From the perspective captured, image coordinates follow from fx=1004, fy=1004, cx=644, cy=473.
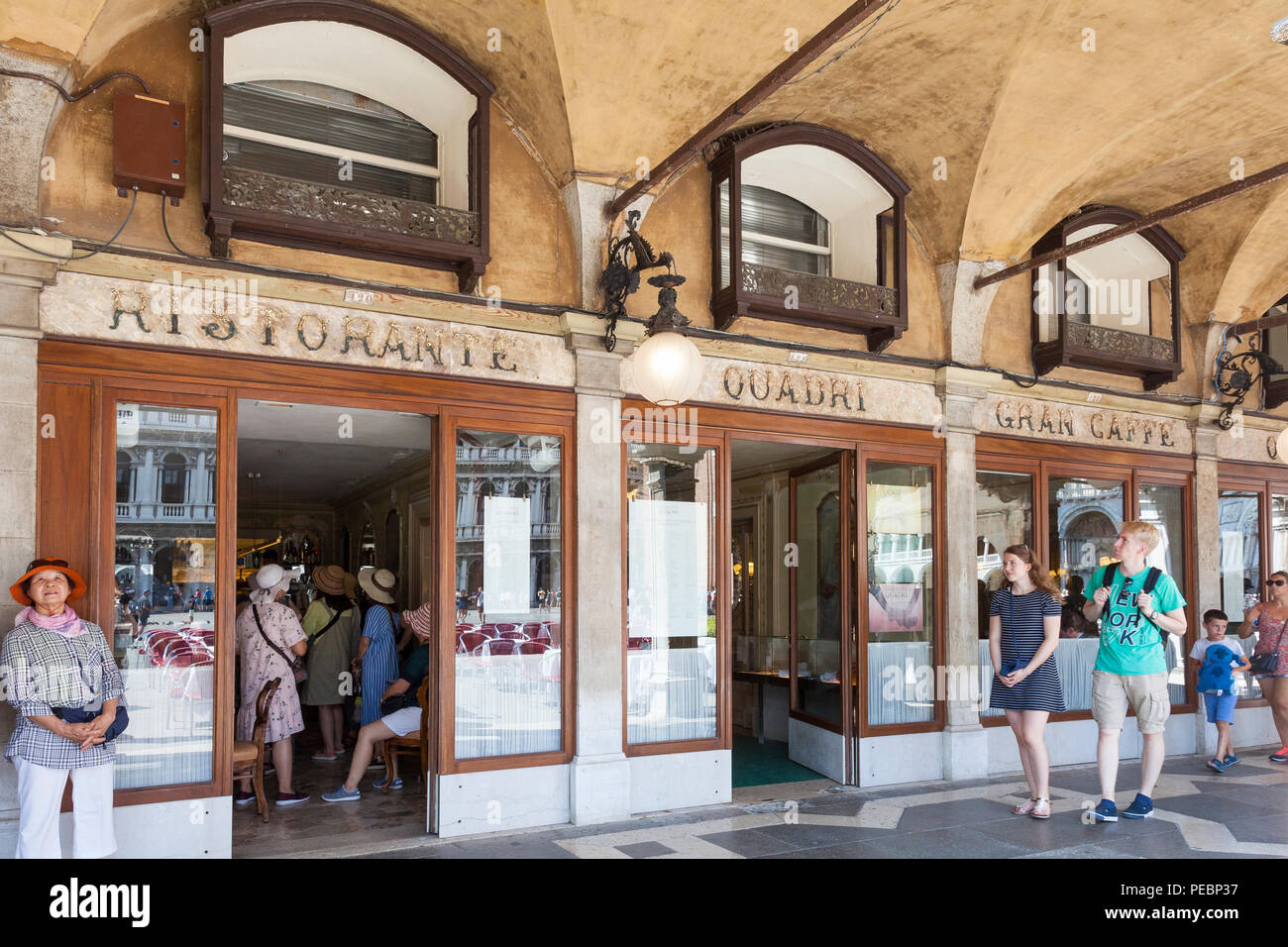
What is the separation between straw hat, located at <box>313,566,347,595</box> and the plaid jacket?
379 cm

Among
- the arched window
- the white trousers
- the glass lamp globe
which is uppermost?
the glass lamp globe

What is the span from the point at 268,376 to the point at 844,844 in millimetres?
4107

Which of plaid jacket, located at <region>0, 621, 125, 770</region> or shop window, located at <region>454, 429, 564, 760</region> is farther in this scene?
shop window, located at <region>454, 429, 564, 760</region>

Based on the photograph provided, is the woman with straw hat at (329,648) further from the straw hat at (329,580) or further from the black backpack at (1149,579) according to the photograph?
the black backpack at (1149,579)

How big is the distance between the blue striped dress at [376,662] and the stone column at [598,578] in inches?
79.9

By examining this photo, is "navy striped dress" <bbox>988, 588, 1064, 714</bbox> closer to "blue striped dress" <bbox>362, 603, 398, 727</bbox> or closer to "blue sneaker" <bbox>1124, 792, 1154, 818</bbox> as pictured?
"blue sneaker" <bbox>1124, 792, 1154, 818</bbox>

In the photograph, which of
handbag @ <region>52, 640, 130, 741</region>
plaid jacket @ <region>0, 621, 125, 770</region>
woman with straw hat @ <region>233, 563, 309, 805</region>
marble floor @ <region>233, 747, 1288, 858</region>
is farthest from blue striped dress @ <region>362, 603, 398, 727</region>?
plaid jacket @ <region>0, 621, 125, 770</region>

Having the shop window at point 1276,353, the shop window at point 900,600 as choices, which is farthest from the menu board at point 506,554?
A: the shop window at point 1276,353

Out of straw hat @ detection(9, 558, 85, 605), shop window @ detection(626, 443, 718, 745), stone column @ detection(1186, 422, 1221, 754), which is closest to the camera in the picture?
straw hat @ detection(9, 558, 85, 605)

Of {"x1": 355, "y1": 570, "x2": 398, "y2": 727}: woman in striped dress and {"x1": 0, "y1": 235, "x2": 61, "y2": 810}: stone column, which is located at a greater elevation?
{"x1": 0, "y1": 235, "x2": 61, "y2": 810}: stone column

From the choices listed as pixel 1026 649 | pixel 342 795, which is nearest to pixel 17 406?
pixel 342 795

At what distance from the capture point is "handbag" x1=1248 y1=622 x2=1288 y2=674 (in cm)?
812

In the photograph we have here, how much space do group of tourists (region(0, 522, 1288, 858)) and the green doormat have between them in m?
1.72

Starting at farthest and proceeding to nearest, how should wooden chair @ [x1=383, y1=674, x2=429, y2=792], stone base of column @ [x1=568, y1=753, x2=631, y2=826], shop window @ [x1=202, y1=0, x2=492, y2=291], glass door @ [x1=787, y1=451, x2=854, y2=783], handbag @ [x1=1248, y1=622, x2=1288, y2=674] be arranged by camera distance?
handbag @ [x1=1248, y1=622, x2=1288, y2=674]
glass door @ [x1=787, y1=451, x2=854, y2=783]
wooden chair @ [x1=383, y1=674, x2=429, y2=792]
stone base of column @ [x1=568, y1=753, x2=631, y2=826]
shop window @ [x1=202, y1=0, x2=492, y2=291]
